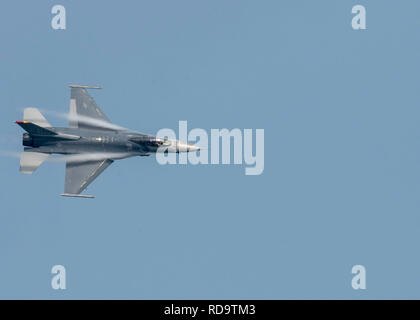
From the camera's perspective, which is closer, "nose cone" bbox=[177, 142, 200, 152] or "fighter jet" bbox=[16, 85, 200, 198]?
"fighter jet" bbox=[16, 85, 200, 198]

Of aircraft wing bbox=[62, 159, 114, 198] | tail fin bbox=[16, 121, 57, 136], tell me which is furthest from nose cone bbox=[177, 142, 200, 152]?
tail fin bbox=[16, 121, 57, 136]

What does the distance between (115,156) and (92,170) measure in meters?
2.01

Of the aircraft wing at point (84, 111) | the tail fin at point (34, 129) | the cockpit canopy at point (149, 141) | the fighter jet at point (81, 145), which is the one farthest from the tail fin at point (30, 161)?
the cockpit canopy at point (149, 141)

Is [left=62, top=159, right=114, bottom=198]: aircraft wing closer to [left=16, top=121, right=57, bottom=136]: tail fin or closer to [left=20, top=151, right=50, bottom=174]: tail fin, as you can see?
[left=20, top=151, right=50, bottom=174]: tail fin

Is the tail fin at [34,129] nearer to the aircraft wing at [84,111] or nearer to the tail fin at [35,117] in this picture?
the tail fin at [35,117]

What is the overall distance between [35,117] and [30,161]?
3.38 metres

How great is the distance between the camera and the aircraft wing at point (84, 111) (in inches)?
2485

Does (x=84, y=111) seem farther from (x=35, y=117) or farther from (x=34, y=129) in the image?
(x=34, y=129)

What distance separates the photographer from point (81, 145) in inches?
2441

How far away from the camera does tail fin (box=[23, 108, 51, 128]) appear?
2445 inches

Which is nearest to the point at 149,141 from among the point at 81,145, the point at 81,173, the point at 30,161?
the point at 81,145

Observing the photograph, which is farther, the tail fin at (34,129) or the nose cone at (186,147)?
the nose cone at (186,147)

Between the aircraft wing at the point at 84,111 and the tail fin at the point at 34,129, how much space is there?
6.86 ft

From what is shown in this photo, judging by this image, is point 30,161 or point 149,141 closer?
point 30,161
